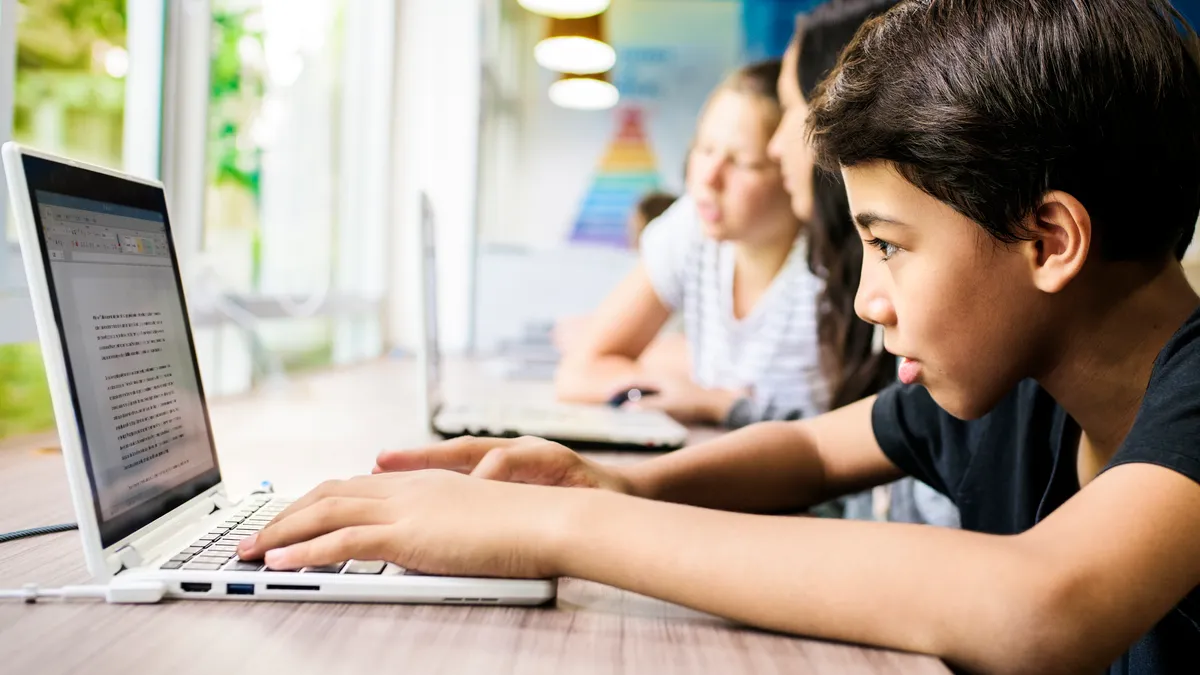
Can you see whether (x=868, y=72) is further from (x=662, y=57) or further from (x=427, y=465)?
(x=662, y=57)

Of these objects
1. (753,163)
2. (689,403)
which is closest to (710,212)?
(753,163)

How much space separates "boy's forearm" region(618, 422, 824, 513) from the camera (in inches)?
34.4

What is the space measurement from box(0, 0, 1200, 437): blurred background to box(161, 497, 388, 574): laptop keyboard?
26.0 inches

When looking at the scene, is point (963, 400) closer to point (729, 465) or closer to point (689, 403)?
point (729, 465)

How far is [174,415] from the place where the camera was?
694 millimetres

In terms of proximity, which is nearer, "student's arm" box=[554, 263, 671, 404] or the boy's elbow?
the boy's elbow

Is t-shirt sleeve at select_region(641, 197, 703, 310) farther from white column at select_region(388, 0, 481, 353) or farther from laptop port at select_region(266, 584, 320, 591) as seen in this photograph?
laptop port at select_region(266, 584, 320, 591)

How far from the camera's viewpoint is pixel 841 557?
531 millimetres

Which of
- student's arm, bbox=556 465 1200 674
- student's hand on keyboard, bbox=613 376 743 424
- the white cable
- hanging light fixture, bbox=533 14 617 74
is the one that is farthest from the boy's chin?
hanging light fixture, bbox=533 14 617 74

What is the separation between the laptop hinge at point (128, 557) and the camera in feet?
1.84

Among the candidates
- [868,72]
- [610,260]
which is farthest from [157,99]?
[610,260]

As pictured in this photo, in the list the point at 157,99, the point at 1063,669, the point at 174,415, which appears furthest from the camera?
the point at 157,99

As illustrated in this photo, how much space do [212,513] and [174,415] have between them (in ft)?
0.27

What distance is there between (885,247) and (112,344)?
55 centimetres
